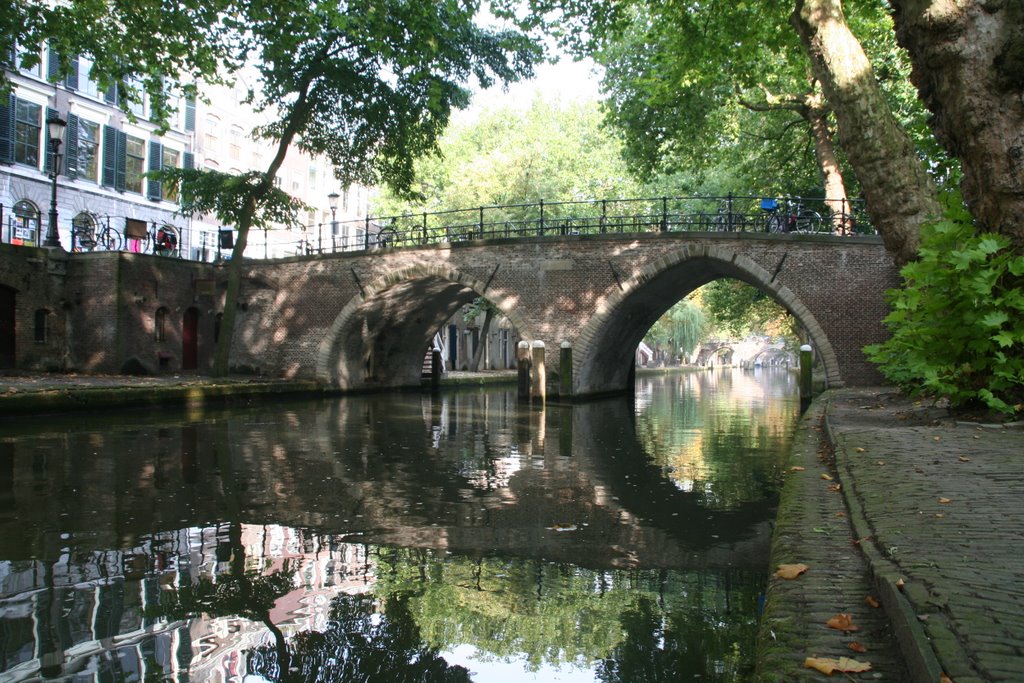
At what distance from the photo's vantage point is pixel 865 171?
409 inches

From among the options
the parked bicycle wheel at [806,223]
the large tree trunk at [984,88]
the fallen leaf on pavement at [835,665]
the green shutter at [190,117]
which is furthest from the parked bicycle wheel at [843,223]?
the green shutter at [190,117]

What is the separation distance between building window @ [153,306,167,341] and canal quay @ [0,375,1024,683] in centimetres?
1483

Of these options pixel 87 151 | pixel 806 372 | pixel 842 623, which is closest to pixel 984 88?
pixel 842 623

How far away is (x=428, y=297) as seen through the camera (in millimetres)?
25078

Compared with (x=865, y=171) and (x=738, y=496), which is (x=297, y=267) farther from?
(x=738, y=496)

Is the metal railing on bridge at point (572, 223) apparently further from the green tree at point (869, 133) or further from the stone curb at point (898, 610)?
the stone curb at point (898, 610)

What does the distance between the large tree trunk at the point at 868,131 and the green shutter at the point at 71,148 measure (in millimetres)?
22329

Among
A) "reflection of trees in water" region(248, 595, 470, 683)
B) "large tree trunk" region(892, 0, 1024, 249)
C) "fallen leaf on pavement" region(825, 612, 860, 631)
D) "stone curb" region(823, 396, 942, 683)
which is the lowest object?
"reflection of trees in water" region(248, 595, 470, 683)

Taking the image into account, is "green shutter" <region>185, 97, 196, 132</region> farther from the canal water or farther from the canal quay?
the canal quay

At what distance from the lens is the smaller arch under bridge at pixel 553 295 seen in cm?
1806

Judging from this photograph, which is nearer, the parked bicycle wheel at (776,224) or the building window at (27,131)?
the parked bicycle wheel at (776,224)

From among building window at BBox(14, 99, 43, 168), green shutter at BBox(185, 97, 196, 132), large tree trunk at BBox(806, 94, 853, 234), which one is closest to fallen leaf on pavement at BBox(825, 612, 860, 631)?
large tree trunk at BBox(806, 94, 853, 234)

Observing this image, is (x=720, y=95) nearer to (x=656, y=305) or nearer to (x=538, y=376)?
(x=656, y=305)

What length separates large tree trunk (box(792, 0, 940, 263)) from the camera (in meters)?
10.0
